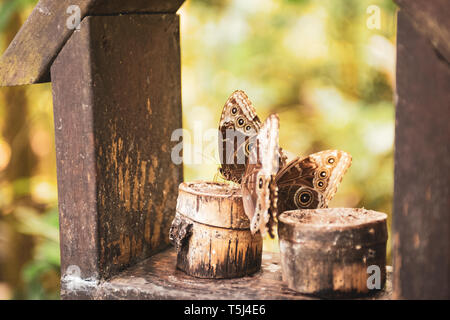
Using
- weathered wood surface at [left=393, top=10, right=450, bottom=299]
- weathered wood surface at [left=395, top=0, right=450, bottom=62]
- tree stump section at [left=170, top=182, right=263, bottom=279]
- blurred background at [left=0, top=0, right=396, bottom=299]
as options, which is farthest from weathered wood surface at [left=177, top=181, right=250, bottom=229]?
blurred background at [left=0, top=0, right=396, bottom=299]

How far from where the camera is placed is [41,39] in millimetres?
1274

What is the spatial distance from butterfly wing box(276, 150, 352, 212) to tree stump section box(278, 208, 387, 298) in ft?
0.46

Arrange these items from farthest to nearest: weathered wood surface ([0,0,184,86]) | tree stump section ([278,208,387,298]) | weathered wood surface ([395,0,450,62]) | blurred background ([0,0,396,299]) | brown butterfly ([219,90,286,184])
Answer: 1. blurred background ([0,0,396,299])
2. brown butterfly ([219,90,286,184])
3. weathered wood surface ([0,0,184,86])
4. tree stump section ([278,208,387,298])
5. weathered wood surface ([395,0,450,62])

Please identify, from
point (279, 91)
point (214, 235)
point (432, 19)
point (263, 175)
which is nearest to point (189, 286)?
point (214, 235)

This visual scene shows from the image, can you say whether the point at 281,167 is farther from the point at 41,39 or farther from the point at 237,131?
the point at 41,39

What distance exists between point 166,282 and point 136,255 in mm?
184

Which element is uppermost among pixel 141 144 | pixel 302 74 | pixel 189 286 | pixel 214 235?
pixel 302 74

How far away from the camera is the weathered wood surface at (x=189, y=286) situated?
1.22 m

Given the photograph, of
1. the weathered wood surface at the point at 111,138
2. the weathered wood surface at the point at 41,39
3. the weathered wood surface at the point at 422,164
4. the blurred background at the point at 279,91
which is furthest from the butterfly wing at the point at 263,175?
the blurred background at the point at 279,91

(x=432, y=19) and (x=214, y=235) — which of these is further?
(x=214, y=235)

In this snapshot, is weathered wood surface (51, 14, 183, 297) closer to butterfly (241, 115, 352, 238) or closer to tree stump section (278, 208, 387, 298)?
butterfly (241, 115, 352, 238)

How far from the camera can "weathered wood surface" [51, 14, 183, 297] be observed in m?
1.27

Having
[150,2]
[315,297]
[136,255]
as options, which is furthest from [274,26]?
[315,297]
